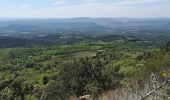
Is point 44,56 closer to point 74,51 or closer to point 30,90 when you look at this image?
point 74,51

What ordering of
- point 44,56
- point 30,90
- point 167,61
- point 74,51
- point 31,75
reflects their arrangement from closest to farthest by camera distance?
point 167,61, point 30,90, point 31,75, point 44,56, point 74,51

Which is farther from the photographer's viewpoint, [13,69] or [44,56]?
[44,56]

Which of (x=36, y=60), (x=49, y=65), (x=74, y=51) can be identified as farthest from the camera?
(x=74, y=51)

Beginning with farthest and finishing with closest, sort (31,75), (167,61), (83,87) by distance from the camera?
(31,75) < (83,87) < (167,61)

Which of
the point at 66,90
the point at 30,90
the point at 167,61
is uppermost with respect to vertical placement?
the point at 167,61

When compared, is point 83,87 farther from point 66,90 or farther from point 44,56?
point 44,56

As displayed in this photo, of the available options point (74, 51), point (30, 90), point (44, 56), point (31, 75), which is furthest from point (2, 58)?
point (30, 90)

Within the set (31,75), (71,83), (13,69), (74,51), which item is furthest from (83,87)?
(74,51)

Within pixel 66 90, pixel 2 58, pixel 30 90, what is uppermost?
pixel 66 90

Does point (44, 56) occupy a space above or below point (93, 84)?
below
